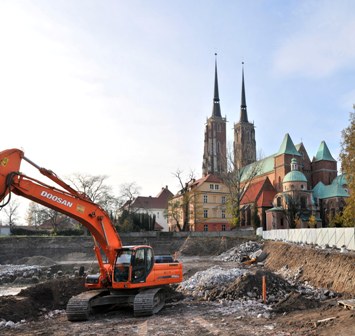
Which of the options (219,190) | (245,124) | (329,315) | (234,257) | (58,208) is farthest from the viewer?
(245,124)

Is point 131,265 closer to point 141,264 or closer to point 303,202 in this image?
point 141,264

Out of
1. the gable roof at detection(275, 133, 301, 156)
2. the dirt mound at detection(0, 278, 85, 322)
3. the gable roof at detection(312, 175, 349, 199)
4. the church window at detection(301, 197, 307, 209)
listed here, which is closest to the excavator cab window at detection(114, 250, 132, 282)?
the dirt mound at detection(0, 278, 85, 322)

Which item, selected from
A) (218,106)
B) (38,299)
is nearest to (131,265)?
(38,299)

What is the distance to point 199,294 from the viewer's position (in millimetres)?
15688

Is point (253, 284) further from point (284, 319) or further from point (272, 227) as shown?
point (272, 227)

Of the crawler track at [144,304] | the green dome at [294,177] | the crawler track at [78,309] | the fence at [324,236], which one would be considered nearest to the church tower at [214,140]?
the green dome at [294,177]

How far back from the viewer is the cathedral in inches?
2274

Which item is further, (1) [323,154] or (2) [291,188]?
(1) [323,154]

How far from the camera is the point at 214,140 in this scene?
295 feet

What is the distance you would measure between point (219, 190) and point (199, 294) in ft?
170

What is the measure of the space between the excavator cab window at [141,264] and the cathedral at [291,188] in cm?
4568

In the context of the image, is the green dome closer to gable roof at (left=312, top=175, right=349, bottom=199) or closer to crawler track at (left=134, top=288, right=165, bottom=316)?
gable roof at (left=312, top=175, right=349, bottom=199)

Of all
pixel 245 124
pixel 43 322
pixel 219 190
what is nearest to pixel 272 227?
pixel 219 190

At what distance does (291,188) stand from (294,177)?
1924 mm
